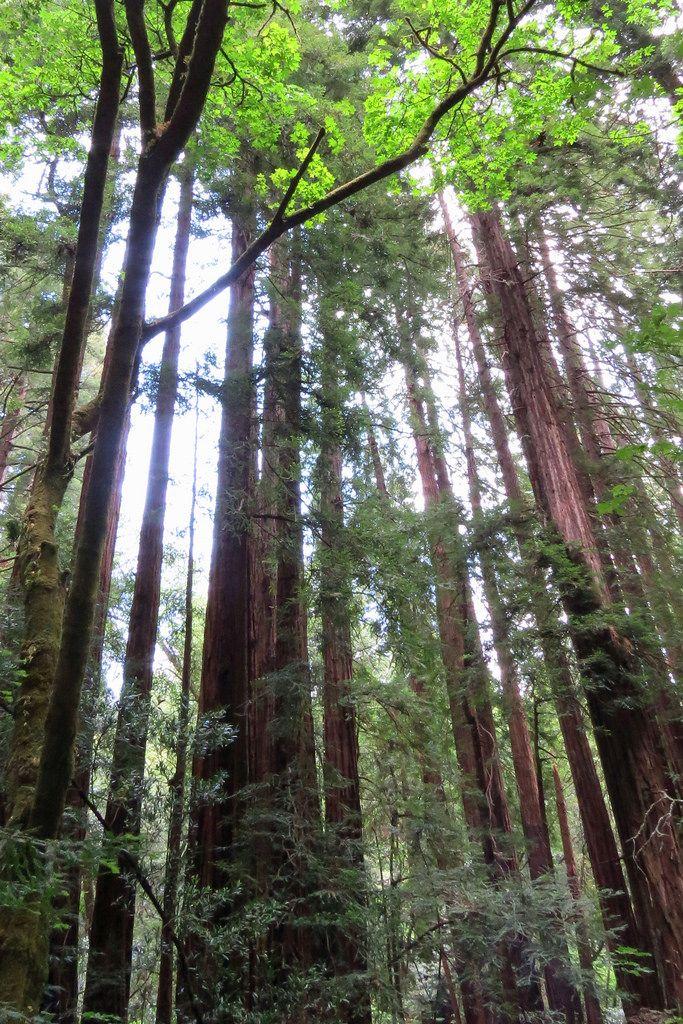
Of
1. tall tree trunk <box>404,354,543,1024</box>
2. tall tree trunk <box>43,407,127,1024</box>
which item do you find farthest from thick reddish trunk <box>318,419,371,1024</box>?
tall tree trunk <box>43,407,127,1024</box>

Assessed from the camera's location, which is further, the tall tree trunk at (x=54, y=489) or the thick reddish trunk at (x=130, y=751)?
the thick reddish trunk at (x=130, y=751)

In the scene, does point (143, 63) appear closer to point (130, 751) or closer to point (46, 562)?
point (46, 562)

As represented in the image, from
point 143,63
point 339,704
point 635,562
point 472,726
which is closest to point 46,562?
point 143,63

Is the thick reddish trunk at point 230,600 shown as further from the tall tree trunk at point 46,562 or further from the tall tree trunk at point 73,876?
the tall tree trunk at point 46,562

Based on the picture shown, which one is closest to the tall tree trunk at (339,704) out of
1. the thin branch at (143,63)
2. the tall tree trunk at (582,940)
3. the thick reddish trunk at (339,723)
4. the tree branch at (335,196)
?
the thick reddish trunk at (339,723)

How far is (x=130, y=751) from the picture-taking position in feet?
14.9

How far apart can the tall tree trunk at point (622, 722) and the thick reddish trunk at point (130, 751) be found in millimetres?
3782

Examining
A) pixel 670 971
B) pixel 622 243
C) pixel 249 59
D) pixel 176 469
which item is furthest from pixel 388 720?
pixel 622 243

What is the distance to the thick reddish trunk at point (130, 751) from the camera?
4453mm

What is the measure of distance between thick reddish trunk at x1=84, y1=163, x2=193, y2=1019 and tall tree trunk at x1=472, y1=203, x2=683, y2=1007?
12.4 ft

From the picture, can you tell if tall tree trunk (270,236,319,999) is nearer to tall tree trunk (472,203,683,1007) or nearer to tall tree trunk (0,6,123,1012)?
tall tree trunk (472,203,683,1007)

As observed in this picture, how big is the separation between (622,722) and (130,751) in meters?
4.14

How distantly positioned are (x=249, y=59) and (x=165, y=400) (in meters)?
3.24

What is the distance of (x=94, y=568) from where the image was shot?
7.60 feet
